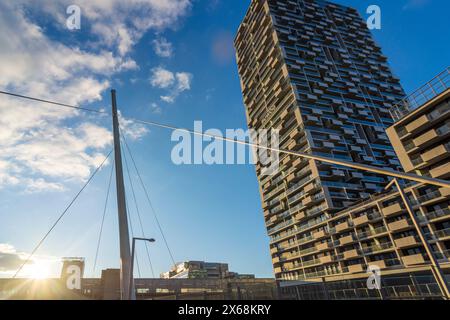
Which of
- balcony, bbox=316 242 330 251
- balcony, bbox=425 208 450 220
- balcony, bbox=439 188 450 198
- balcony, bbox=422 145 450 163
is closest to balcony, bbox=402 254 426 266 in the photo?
balcony, bbox=425 208 450 220

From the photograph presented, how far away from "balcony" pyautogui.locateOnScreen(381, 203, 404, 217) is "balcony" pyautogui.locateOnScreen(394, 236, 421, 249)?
3.57 m

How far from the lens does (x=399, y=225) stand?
34062mm

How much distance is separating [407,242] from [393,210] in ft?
14.6

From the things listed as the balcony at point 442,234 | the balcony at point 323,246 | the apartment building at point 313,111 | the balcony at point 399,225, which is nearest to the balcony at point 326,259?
the apartment building at point 313,111

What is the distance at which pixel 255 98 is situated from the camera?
7325 centimetres

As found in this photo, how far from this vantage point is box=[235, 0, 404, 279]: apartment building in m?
47.9

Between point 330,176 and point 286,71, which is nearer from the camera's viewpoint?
point 330,176

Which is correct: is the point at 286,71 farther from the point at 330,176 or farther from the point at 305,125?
the point at 330,176

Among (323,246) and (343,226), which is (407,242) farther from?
(323,246)

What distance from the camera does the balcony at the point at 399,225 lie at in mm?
33344

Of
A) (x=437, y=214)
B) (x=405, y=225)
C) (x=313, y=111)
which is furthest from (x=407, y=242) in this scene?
(x=313, y=111)

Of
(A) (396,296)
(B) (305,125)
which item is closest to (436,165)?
(A) (396,296)

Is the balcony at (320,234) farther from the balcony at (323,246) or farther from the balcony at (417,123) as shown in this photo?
the balcony at (417,123)

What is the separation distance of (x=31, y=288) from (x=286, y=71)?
62.8 m
